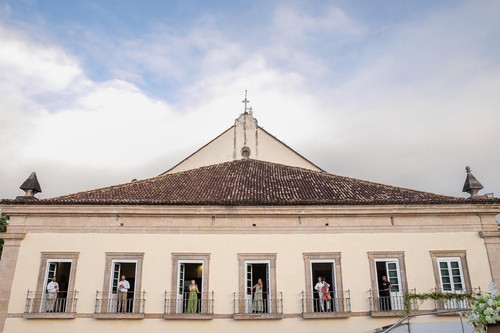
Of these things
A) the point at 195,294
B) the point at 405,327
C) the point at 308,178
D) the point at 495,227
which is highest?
the point at 308,178

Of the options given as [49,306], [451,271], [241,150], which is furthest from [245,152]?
[49,306]

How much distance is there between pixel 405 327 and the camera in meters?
13.4

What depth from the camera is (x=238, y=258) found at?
55.9 ft

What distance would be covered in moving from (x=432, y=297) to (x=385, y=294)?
1.64 metres

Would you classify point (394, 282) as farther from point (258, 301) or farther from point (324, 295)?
point (258, 301)

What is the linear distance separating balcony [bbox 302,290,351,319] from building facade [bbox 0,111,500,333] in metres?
0.04

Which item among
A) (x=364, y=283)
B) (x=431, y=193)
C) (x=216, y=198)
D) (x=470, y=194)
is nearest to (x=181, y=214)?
(x=216, y=198)

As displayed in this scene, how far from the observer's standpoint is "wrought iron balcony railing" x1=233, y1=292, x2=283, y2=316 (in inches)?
647

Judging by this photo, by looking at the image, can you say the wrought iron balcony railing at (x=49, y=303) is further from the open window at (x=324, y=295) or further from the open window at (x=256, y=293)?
the open window at (x=324, y=295)

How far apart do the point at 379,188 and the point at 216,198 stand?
7.00m

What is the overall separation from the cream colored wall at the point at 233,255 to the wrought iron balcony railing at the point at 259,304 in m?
0.23

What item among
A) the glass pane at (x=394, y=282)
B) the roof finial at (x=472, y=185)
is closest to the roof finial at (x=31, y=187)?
the glass pane at (x=394, y=282)

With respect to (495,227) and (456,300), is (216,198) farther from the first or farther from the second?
(495,227)

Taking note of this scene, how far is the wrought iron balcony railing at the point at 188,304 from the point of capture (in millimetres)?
16406
